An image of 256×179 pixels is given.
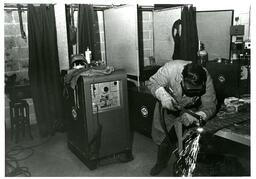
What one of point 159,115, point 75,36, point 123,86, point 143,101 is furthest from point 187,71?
point 75,36

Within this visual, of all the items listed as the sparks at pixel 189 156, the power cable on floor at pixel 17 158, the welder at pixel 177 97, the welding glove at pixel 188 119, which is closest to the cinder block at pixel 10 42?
the power cable on floor at pixel 17 158

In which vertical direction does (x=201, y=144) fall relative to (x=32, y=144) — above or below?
above

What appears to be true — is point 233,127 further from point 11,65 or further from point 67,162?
point 11,65

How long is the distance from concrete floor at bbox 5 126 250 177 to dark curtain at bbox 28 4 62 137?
1.27 ft

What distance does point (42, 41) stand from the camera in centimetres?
400

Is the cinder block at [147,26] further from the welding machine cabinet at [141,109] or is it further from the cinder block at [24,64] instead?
the cinder block at [24,64]

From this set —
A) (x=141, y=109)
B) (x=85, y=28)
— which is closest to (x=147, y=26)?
(x=85, y=28)

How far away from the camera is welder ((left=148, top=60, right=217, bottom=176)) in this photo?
2.16 meters

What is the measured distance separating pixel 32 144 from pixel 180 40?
257 cm

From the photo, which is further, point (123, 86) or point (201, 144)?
point (123, 86)

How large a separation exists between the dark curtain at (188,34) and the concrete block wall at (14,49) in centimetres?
230

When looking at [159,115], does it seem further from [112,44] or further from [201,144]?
[112,44]

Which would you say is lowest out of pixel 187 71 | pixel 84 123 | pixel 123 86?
pixel 84 123

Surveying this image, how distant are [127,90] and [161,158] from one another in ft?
2.91
